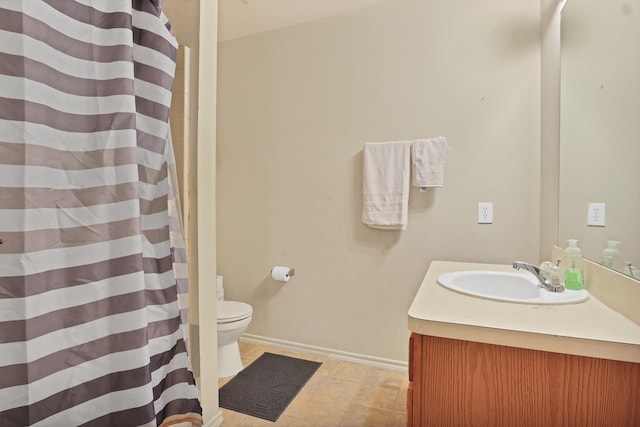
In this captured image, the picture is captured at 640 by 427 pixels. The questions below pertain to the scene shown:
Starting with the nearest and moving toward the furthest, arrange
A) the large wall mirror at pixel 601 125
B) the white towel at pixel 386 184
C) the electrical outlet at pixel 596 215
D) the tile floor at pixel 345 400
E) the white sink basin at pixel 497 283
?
the large wall mirror at pixel 601 125
the electrical outlet at pixel 596 215
the white sink basin at pixel 497 283
the tile floor at pixel 345 400
the white towel at pixel 386 184

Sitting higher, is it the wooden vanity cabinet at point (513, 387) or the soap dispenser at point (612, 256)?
the soap dispenser at point (612, 256)

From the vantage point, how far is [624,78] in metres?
1.08

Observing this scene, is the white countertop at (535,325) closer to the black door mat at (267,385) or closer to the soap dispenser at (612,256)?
the soap dispenser at (612,256)

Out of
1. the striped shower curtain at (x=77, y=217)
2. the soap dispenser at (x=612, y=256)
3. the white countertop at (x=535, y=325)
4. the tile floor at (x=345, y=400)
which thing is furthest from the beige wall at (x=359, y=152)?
the striped shower curtain at (x=77, y=217)

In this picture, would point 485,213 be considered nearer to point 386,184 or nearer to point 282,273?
point 386,184

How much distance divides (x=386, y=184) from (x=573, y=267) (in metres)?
1.04

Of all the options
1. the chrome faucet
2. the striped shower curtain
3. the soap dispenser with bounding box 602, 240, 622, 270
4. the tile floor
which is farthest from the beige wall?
the striped shower curtain

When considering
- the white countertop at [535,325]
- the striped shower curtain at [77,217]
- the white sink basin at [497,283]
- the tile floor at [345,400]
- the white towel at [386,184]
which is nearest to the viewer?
the striped shower curtain at [77,217]

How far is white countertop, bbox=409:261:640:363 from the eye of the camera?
0.82 m

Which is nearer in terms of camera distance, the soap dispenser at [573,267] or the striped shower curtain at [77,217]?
the striped shower curtain at [77,217]

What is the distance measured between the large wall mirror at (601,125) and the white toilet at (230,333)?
5.71 ft

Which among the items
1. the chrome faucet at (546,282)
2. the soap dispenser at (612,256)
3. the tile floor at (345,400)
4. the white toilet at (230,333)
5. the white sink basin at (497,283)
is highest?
the soap dispenser at (612,256)

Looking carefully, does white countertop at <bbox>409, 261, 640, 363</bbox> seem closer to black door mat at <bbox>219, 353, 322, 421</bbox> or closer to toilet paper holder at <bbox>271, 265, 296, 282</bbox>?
black door mat at <bbox>219, 353, 322, 421</bbox>

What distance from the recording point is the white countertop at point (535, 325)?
815 millimetres
